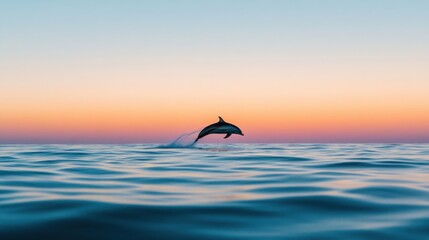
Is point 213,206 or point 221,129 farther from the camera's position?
point 221,129

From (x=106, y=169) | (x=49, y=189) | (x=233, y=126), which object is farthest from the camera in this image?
(x=233, y=126)

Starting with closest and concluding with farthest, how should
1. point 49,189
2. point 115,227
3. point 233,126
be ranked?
1. point 115,227
2. point 49,189
3. point 233,126

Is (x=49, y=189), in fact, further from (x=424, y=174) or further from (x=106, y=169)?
(x=424, y=174)

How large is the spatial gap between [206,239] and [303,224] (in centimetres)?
121

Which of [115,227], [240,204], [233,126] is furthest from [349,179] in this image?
[233,126]

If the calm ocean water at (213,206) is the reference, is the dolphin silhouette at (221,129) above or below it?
above

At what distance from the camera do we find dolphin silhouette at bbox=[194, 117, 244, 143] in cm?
2366

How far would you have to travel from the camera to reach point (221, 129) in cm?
2416

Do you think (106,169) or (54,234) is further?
(106,169)

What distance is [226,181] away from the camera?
9.15 m

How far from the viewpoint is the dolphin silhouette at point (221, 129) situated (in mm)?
23663

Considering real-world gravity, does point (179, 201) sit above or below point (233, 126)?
below

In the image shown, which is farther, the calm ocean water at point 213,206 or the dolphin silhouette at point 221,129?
the dolphin silhouette at point 221,129

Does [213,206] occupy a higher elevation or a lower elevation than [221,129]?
lower
